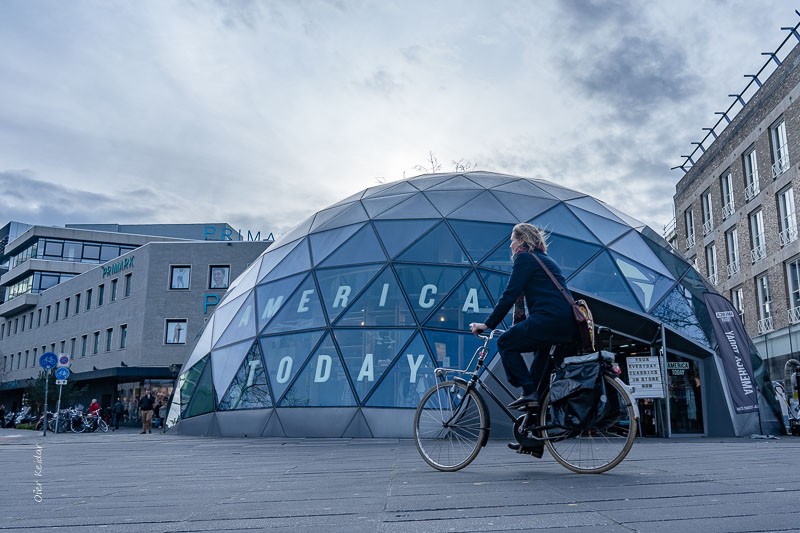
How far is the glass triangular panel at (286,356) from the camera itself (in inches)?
529

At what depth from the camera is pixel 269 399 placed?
13.6 meters

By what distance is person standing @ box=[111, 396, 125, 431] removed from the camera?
34.2 meters

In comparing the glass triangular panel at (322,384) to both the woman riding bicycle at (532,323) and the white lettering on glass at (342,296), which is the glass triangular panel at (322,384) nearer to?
the white lettering on glass at (342,296)

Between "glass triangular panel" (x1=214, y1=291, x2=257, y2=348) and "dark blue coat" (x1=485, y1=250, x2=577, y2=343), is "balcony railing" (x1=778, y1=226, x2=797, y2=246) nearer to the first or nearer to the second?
"glass triangular panel" (x1=214, y1=291, x2=257, y2=348)

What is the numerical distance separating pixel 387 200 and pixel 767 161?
65.4 feet

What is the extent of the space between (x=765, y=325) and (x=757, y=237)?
160 inches

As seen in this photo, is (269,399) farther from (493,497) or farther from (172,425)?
(493,497)

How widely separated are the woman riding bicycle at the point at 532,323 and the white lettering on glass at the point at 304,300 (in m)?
8.87

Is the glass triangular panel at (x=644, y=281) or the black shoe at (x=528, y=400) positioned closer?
the black shoe at (x=528, y=400)

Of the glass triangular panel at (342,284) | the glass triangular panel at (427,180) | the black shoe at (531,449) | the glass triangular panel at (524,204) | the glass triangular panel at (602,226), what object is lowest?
the black shoe at (531,449)

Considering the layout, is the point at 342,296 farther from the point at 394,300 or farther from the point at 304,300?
the point at 394,300

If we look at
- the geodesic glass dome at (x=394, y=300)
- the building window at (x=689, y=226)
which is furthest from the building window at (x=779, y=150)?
the geodesic glass dome at (x=394, y=300)

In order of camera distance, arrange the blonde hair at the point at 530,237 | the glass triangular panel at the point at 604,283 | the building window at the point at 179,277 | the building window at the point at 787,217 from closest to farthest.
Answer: the blonde hair at the point at 530,237 → the glass triangular panel at the point at 604,283 → the building window at the point at 787,217 → the building window at the point at 179,277

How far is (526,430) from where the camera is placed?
5.38m
